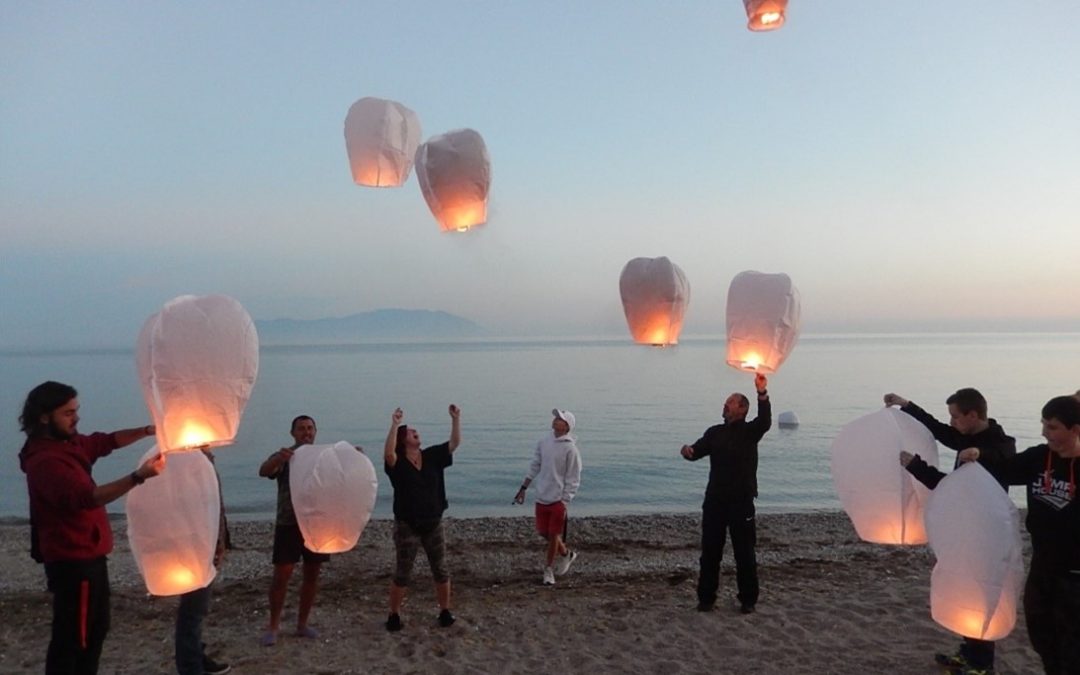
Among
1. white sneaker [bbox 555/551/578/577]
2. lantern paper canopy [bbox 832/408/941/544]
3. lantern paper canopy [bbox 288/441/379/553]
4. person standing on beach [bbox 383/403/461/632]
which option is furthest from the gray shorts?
lantern paper canopy [bbox 832/408/941/544]

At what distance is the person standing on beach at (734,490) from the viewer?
234 inches

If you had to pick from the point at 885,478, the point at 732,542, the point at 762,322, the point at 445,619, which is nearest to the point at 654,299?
the point at 762,322

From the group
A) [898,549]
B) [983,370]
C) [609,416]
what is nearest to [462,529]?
[898,549]

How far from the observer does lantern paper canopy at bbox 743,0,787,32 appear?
338 centimetres

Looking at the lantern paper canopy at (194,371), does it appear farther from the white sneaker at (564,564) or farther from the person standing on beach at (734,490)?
the white sneaker at (564,564)

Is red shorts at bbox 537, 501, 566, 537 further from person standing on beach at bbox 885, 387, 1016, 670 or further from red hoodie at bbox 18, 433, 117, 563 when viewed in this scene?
red hoodie at bbox 18, 433, 117, 563

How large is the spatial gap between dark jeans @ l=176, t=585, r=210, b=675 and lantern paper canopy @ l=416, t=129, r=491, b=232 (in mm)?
2720

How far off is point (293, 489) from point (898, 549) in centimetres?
745

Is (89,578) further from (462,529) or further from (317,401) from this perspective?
(317,401)

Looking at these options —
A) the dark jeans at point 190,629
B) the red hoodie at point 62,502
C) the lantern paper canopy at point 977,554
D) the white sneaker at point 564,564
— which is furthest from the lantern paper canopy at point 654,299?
the white sneaker at point 564,564

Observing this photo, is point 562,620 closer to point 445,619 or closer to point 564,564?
point 445,619

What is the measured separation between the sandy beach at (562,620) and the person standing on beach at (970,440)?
0.52 meters

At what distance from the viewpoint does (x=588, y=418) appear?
99.2 ft

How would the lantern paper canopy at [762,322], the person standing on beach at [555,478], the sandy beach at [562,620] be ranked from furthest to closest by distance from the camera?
the person standing on beach at [555,478], the sandy beach at [562,620], the lantern paper canopy at [762,322]
